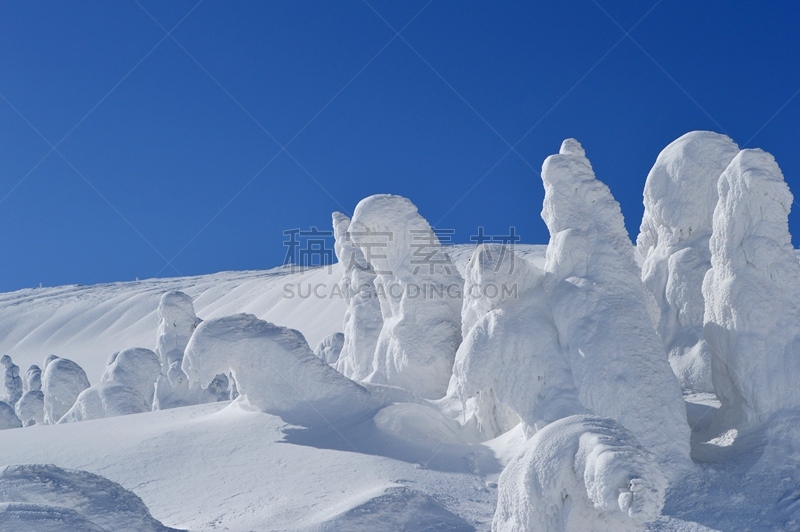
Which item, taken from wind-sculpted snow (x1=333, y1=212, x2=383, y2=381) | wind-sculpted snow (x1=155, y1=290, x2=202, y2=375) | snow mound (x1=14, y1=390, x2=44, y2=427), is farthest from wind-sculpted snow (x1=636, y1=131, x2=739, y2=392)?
snow mound (x1=14, y1=390, x2=44, y2=427)

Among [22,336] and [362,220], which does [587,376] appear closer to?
[362,220]

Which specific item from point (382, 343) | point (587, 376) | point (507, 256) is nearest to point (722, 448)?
point (587, 376)

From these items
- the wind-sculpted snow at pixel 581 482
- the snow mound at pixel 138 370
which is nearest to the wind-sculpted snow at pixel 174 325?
the snow mound at pixel 138 370

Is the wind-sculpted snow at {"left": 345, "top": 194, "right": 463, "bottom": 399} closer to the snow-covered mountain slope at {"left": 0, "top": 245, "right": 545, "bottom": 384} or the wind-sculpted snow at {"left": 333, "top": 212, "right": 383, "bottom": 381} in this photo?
the wind-sculpted snow at {"left": 333, "top": 212, "right": 383, "bottom": 381}

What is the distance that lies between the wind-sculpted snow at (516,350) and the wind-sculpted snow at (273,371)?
2.41 m

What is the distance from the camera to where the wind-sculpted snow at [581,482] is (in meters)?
5.72

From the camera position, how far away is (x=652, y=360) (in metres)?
9.91

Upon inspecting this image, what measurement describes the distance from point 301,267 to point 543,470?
2813 inches

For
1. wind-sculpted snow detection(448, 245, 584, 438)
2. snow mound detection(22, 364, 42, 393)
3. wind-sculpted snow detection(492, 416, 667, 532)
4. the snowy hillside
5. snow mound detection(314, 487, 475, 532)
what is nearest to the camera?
wind-sculpted snow detection(492, 416, 667, 532)

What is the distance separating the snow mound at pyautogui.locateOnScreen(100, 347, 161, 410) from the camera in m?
21.4

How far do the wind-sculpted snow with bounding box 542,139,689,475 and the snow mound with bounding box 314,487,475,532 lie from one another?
2363 millimetres

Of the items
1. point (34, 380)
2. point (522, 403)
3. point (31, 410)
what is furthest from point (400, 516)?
point (34, 380)

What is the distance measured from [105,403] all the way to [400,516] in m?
11.7

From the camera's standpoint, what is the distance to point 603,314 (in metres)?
10.3
